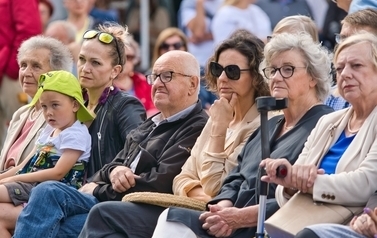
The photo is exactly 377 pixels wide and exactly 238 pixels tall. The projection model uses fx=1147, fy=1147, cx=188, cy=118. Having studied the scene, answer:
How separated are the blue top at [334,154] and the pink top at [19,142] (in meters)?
2.81

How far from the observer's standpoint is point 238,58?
6.84m

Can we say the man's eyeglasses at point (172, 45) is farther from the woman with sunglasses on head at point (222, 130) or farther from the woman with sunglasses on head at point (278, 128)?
the woman with sunglasses on head at point (278, 128)

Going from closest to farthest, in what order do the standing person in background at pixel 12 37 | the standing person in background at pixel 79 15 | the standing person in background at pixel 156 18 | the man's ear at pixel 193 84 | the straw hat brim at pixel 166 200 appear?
the straw hat brim at pixel 166 200
the man's ear at pixel 193 84
the standing person in background at pixel 12 37
the standing person in background at pixel 79 15
the standing person in background at pixel 156 18

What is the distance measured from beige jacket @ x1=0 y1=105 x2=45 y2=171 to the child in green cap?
0.78 feet

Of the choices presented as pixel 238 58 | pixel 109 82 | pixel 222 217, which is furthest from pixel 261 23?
pixel 222 217

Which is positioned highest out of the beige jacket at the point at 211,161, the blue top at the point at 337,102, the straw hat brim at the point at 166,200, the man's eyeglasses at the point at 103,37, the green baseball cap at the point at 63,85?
the man's eyeglasses at the point at 103,37

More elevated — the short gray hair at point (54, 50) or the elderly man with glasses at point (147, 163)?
the short gray hair at point (54, 50)

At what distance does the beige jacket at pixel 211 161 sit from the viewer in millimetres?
6641

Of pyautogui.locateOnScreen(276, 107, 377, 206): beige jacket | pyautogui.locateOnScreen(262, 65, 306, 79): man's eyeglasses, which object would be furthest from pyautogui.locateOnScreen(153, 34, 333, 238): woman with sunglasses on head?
pyautogui.locateOnScreen(276, 107, 377, 206): beige jacket

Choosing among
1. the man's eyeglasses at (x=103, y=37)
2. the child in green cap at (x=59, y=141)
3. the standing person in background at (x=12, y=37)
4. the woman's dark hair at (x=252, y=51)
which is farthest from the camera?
the standing person in background at (x=12, y=37)

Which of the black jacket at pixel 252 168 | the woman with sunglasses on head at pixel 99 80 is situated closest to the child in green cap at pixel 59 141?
the woman with sunglasses on head at pixel 99 80

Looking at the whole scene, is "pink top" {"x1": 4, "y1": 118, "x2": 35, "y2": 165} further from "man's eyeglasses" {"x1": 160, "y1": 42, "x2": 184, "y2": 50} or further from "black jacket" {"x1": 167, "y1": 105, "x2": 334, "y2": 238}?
"man's eyeglasses" {"x1": 160, "y1": 42, "x2": 184, "y2": 50}

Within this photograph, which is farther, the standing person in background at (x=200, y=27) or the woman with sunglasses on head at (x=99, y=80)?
the standing person in background at (x=200, y=27)

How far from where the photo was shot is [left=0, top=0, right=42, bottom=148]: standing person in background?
11.0 metres
